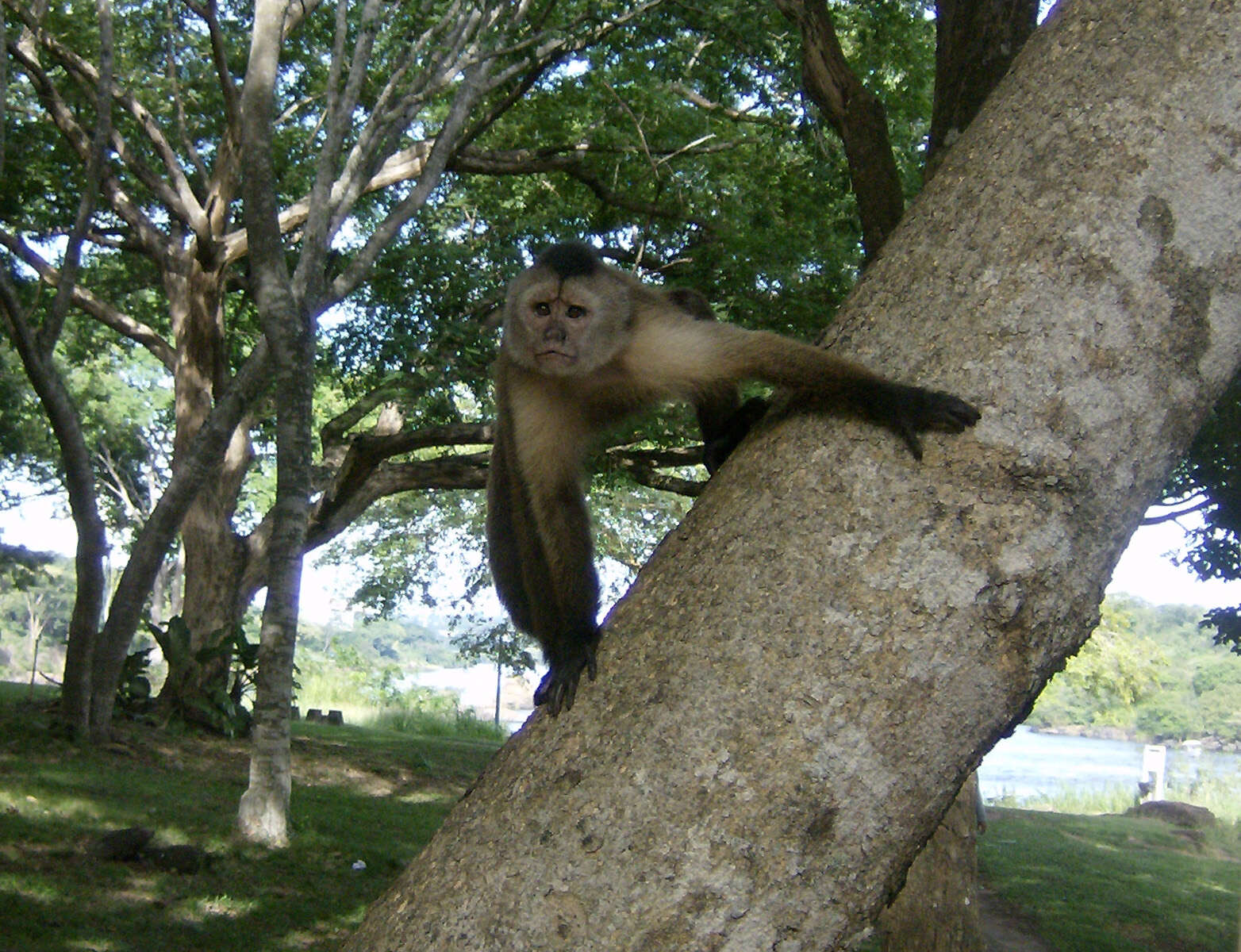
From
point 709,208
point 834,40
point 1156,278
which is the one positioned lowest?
point 1156,278

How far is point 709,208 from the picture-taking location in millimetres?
11766

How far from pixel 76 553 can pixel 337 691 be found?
12.8 metres

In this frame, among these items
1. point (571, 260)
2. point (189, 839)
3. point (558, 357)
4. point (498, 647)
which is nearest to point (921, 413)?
point (558, 357)

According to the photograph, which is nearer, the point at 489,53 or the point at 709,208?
the point at 489,53

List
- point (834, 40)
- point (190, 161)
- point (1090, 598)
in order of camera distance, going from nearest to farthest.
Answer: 1. point (1090, 598)
2. point (834, 40)
3. point (190, 161)

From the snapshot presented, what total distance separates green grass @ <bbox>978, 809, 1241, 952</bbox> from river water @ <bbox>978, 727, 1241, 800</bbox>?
2.02 meters

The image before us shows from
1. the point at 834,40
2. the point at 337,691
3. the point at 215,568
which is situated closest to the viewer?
the point at 834,40

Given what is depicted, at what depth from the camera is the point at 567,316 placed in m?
3.56

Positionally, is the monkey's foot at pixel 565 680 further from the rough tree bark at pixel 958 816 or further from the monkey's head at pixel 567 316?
the rough tree bark at pixel 958 816

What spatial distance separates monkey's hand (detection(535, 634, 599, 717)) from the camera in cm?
187

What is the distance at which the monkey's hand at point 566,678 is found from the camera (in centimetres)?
187

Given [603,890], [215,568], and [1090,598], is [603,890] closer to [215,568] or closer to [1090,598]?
[1090,598]

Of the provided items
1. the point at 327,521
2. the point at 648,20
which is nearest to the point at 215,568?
the point at 327,521

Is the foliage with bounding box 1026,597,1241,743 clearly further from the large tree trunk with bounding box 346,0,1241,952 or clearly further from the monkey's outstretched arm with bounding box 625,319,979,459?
the large tree trunk with bounding box 346,0,1241,952
